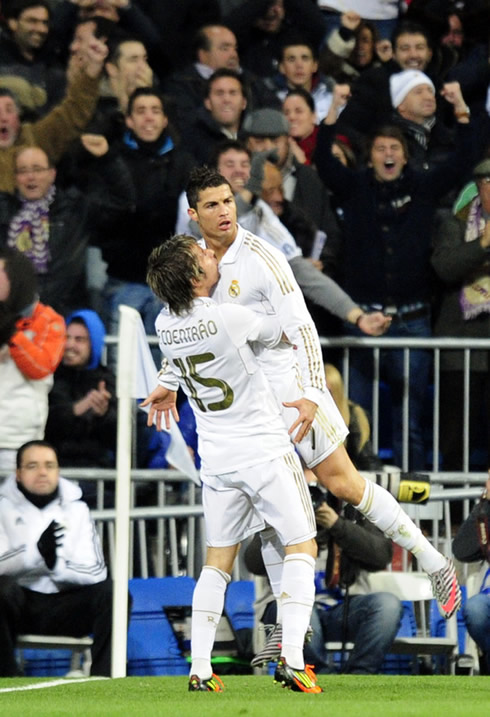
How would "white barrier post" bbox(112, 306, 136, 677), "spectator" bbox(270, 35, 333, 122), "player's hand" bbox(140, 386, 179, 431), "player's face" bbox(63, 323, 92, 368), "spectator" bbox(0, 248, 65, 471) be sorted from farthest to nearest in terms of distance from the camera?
1. "spectator" bbox(270, 35, 333, 122)
2. "player's face" bbox(63, 323, 92, 368)
3. "spectator" bbox(0, 248, 65, 471)
4. "white barrier post" bbox(112, 306, 136, 677)
5. "player's hand" bbox(140, 386, 179, 431)

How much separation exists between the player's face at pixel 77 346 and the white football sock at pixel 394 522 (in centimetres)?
342

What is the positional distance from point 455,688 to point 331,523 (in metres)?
1.70

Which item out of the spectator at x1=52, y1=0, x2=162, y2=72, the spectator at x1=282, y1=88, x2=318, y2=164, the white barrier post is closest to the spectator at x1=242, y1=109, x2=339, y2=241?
the spectator at x1=282, y1=88, x2=318, y2=164

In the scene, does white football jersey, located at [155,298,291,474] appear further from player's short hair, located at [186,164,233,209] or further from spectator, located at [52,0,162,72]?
spectator, located at [52,0,162,72]

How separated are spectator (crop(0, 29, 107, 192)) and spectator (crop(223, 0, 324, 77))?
1665mm

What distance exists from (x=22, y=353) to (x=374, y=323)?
7.98 feet

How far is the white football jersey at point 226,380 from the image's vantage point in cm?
684

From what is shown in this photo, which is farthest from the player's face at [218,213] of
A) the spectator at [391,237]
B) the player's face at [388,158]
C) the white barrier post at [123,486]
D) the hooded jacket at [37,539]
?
the player's face at [388,158]

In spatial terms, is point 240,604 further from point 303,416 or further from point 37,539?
point 303,416

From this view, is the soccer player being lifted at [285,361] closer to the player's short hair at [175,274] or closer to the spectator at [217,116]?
the player's short hair at [175,274]

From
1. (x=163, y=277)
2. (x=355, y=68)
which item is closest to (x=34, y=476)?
(x=163, y=277)

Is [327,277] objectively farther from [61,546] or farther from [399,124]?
[61,546]

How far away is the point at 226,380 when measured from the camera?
22.8ft

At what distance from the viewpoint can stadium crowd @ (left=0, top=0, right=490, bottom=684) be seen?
1054 centimetres
